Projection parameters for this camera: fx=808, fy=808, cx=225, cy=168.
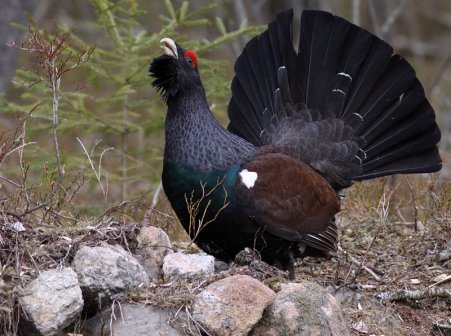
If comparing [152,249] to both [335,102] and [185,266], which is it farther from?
[335,102]

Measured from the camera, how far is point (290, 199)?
5891mm

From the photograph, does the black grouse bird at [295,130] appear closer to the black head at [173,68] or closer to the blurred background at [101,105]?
the black head at [173,68]

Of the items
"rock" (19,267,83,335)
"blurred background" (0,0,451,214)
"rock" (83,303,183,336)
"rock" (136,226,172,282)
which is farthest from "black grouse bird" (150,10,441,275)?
"rock" (19,267,83,335)

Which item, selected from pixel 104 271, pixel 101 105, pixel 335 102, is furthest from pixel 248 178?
pixel 101 105

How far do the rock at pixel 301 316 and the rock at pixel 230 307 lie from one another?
0.32 feet

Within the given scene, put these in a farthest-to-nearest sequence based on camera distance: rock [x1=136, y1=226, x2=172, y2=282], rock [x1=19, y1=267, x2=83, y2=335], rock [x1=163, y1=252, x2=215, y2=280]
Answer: rock [x1=136, y1=226, x2=172, y2=282] → rock [x1=163, y1=252, x2=215, y2=280] → rock [x1=19, y1=267, x2=83, y2=335]

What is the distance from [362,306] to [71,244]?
79.0 inches

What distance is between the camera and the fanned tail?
266 inches

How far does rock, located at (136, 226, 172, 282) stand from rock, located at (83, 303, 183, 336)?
47cm

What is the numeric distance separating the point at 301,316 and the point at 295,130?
2583mm

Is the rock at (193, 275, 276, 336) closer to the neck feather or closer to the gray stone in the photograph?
the gray stone

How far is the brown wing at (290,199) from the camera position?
18.4 ft

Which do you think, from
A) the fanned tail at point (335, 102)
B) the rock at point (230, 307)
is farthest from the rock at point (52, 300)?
the fanned tail at point (335, 102)

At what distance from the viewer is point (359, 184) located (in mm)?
7387
